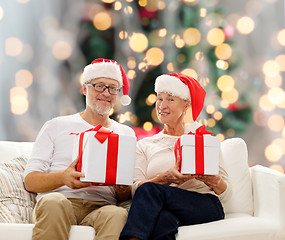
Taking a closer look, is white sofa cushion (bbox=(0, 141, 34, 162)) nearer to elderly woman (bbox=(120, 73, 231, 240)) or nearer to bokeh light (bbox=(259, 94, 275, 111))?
elderly woman (bbox=(120, 73, 231, 240))

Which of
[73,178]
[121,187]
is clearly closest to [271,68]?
[121,187]

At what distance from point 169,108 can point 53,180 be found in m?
0.71

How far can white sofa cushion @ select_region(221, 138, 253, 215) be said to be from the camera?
81.1 inches

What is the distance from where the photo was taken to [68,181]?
5.50 feet

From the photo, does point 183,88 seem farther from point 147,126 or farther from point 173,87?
point 147,126

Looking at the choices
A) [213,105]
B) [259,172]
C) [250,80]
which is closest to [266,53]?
[250,80]

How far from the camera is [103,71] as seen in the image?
6.75 ft

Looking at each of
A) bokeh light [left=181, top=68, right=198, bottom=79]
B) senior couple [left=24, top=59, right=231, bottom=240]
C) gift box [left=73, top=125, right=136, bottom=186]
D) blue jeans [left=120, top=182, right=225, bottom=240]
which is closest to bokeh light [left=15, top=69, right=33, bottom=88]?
senior couple [left=24, top=59, right=231, bottom=240]

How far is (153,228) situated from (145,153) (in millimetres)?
542

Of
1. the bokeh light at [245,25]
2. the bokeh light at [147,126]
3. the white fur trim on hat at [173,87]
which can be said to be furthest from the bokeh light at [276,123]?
the white fur trim on hat at [173,87]

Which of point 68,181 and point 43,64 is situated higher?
point 43,64

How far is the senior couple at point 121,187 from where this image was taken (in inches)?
59.5

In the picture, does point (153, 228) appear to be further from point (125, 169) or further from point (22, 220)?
point (22, 220)

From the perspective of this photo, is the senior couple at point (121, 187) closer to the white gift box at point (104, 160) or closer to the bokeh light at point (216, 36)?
the white gift box at point (104, 160)
